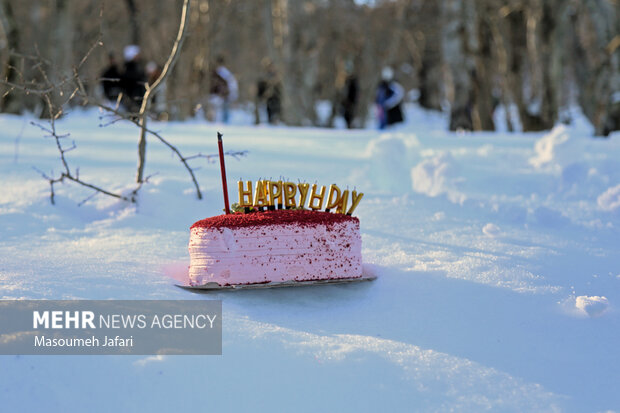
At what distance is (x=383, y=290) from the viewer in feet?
12.0

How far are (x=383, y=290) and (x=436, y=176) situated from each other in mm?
2210

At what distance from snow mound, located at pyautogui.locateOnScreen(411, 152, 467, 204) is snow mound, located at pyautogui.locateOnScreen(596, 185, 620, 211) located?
98 cm

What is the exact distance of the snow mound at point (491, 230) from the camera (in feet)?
14.6

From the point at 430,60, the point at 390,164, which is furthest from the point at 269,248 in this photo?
the point at 430,60

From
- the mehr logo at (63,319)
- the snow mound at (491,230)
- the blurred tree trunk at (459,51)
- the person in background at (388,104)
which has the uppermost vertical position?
the blurred tree trunk at (459,51)

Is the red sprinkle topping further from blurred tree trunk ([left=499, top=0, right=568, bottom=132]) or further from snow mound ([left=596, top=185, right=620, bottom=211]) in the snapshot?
blurred tree trunk ([left=499, top=0, right=568, bottom=132])

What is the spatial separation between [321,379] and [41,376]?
1050 mm

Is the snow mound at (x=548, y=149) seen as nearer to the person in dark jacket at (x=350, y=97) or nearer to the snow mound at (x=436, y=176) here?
the snow mound at (x=436, y=176)

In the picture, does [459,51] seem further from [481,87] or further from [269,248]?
[269,248]

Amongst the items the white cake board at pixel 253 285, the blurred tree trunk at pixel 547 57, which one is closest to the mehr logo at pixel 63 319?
the white cake board at pixel 253 285

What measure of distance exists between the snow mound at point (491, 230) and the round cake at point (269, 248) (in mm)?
1264

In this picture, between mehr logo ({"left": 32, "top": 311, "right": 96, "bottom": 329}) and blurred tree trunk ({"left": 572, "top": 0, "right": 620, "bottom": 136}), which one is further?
blurred tree trunk ({"left": 572, "top": 0, "right": 620, "bottom": 136})

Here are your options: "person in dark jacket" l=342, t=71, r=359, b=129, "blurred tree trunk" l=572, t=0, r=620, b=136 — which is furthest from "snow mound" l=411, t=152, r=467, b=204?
"person in dark jacket" l=342, t=71, r=359, b=129

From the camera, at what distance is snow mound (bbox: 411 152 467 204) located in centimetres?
550
